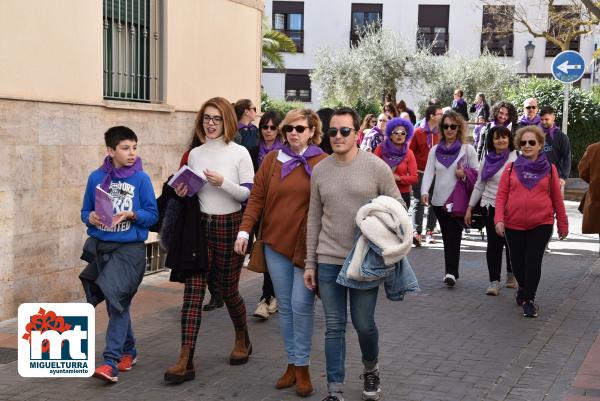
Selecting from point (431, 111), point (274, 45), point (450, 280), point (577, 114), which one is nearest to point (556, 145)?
point (431, 111)

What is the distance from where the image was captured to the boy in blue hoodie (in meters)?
6.21

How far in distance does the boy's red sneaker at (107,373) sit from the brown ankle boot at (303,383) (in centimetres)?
118

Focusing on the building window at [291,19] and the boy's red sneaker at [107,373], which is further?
the building window at [291,19]

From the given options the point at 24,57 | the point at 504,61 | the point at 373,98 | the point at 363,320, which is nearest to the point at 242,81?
the point at 24,57

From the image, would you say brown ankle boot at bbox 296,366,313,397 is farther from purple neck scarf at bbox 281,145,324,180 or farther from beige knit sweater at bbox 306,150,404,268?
purple neck scarf at bbox 281,145,324,180

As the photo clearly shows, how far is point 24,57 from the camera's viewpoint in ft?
27.2

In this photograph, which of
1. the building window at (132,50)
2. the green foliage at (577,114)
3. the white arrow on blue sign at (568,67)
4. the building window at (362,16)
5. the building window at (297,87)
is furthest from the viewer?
the building window at (297,87)

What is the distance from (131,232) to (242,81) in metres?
6.23

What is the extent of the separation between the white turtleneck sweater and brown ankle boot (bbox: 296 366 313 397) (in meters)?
1.23

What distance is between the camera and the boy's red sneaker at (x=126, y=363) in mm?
6504

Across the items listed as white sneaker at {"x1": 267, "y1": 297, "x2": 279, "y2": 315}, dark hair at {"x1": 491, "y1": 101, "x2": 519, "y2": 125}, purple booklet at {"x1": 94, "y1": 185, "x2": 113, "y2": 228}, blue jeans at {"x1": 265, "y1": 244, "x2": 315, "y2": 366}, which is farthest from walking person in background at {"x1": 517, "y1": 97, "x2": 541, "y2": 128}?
purple booklet at {"x1": 94, "y1": 185, "x2": 113, "y2": 228}

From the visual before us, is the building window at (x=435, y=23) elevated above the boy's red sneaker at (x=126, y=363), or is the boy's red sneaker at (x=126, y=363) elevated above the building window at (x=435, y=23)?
the building window at (x=435, y=23)

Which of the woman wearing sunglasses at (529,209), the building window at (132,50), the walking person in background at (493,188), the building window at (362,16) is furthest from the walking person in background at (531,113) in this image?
the building window at (362,16)

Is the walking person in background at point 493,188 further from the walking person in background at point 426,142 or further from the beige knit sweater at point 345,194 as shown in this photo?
the beige knit sweater at point 345,194
